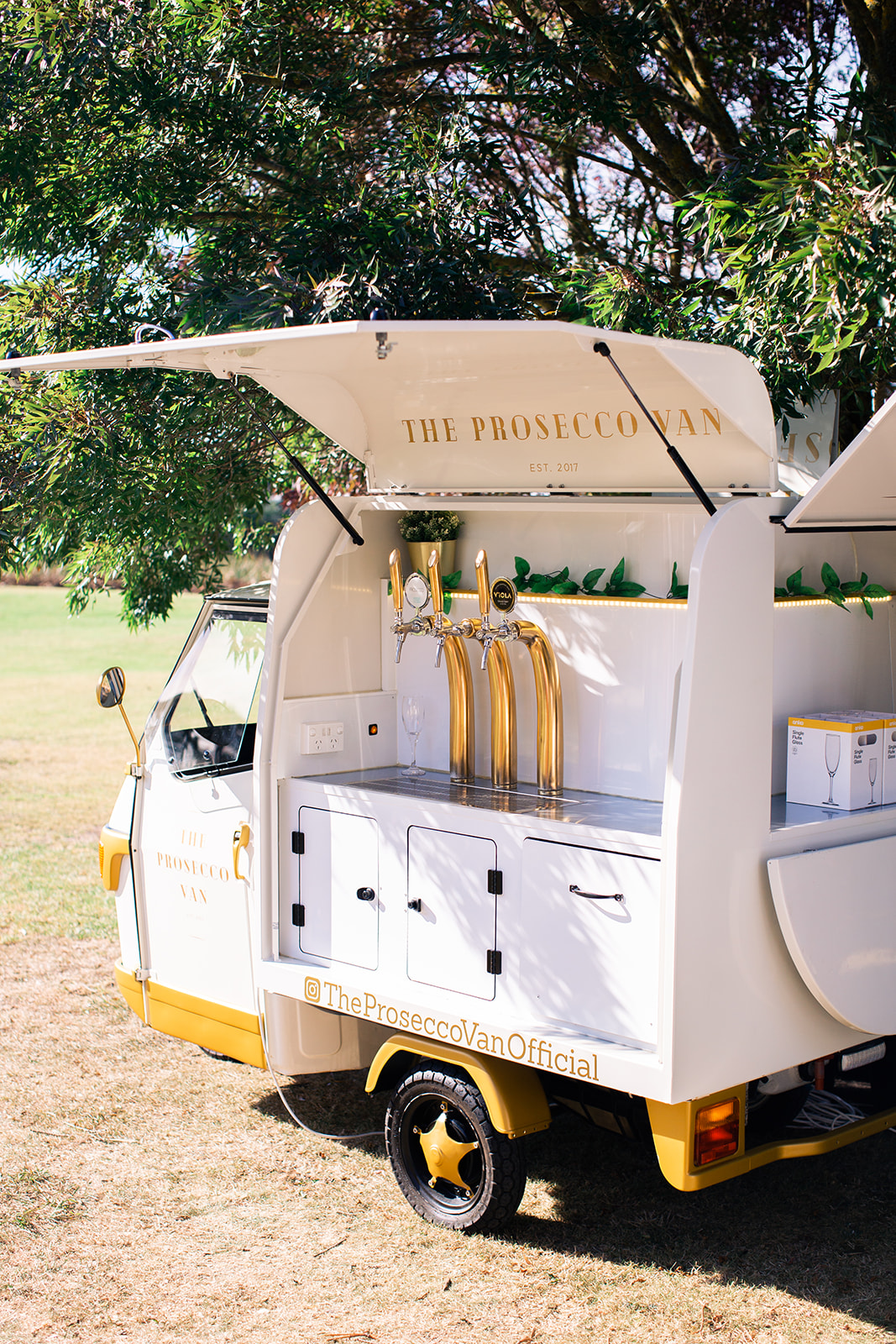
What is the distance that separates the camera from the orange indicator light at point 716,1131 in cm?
343

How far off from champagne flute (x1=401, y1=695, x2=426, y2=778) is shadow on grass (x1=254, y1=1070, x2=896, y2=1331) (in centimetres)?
133

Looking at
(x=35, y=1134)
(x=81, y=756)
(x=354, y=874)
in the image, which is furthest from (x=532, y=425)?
(x=81, y=756)

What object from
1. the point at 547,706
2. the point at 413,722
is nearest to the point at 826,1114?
the point at 547,706

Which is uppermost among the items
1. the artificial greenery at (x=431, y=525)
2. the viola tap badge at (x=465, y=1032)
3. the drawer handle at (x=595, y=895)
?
the artificial greenery at (x=431, y=525)

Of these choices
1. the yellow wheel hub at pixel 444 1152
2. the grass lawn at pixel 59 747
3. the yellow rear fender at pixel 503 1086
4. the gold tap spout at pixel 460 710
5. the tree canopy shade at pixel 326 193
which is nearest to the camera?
the yellow rear fender at pixel 503 1086

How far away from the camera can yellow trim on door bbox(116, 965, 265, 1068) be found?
467cm

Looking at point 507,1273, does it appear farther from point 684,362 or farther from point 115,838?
point 684,362

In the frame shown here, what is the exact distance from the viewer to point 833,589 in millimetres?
4223

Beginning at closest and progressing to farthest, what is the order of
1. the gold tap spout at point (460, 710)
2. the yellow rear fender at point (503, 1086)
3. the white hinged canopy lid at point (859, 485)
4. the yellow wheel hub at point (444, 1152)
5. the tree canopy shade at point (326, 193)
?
A: the white hinged canopy lid at point (859, 485) < the yellow rear fender at point (503, 1086) < the yellow wheel hub at point (444, 1152) < the gold tap spout at point (460, 710) < the tree canopy shade at point (326, 193)

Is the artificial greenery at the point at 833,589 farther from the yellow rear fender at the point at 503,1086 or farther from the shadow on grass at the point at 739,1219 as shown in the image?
the shadow on grass at the point at 739,1219

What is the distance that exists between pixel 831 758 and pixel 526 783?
3.48ft

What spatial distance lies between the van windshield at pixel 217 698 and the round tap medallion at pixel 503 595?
40.2 inches

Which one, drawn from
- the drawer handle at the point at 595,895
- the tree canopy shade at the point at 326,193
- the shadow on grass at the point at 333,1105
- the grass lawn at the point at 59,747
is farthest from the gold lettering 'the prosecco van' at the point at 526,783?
the grass lawn at the point at 59,747

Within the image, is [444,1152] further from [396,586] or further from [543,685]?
[396,586]
